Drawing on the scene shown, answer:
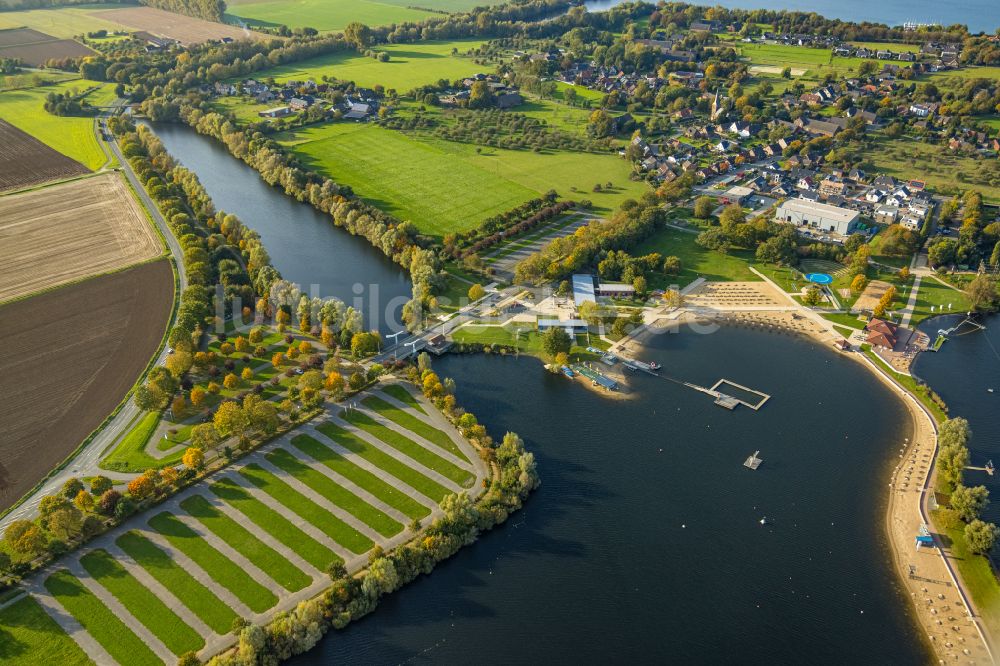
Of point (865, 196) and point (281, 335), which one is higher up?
point (865, 196)

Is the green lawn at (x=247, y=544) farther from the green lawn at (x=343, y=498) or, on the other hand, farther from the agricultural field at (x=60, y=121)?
the agricultural field at (x=60, y=121)

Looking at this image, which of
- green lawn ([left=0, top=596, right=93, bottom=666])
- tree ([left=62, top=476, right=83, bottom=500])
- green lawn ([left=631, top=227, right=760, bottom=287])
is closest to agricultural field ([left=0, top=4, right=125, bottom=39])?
green lawn ([left=631, top=227, right=760, bottom=287])

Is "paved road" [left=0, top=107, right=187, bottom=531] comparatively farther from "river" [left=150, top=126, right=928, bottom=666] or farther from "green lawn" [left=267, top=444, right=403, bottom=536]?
"river" [left=150, top=126, right=928, bottom=666]

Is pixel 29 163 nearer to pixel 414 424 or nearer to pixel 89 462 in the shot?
pixel 89 462

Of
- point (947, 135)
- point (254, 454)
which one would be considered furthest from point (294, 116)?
point (947, 135)

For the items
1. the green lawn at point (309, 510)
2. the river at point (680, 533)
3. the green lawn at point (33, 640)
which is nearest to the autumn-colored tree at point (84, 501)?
the green lawn at point (33, 640)

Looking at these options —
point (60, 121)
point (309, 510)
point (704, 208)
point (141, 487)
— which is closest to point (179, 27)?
point (60, 121)

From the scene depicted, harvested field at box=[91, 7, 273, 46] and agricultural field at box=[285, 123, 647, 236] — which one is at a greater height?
harvested field at box=[91, 7, 273, 46]

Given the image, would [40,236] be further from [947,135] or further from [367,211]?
Result: [947,135]
